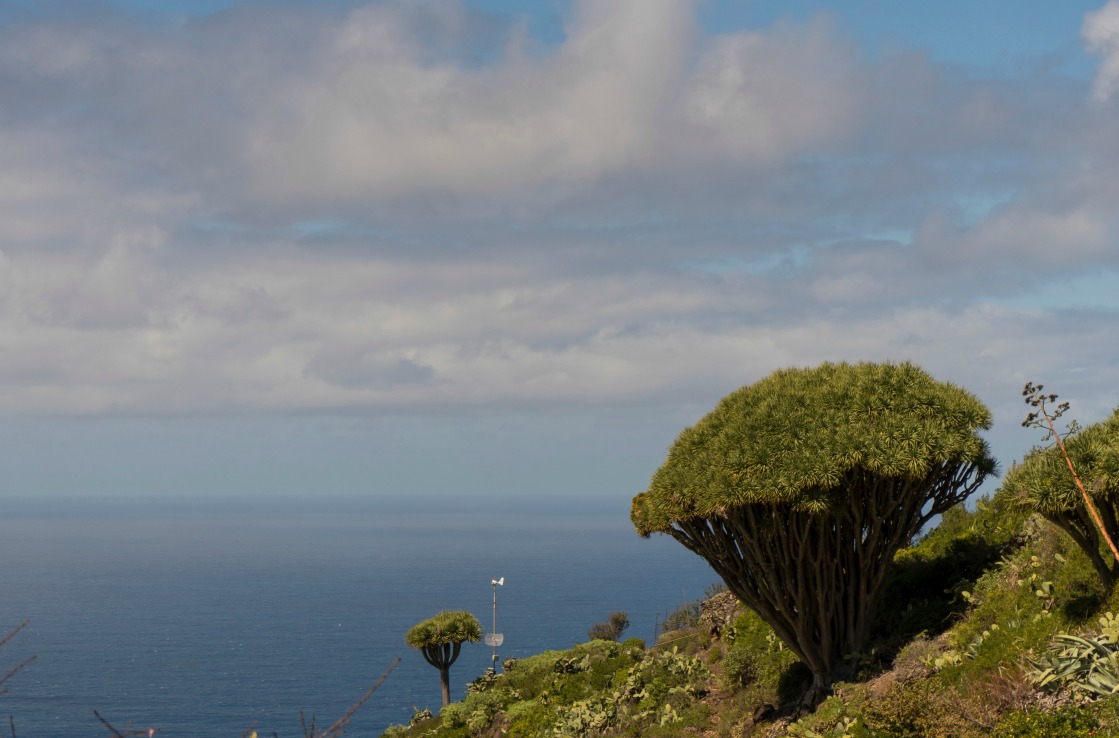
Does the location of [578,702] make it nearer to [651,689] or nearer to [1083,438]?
[651,689]

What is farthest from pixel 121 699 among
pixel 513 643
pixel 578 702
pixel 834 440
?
pixel 834 440

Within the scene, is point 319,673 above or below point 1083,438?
below

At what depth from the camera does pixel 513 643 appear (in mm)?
132125

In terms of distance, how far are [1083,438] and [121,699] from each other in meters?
110

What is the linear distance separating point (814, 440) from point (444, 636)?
2930 centimetres

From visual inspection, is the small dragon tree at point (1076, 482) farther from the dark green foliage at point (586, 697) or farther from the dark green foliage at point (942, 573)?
the dark green foliage at point (586, 697)

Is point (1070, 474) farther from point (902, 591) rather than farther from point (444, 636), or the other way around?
point (444, 636)

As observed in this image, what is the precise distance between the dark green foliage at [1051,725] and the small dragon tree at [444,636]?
33724mm

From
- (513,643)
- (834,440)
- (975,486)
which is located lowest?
(513,643)

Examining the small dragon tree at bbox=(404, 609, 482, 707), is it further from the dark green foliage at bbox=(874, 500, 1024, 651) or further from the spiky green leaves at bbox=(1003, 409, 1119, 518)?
the spiky green leaves at bbox=(1003, 409, 1119, 518)

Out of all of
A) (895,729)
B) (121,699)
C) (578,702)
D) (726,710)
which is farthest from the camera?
(121,699)

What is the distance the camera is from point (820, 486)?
1962cm

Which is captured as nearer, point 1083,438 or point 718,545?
point 1083,438

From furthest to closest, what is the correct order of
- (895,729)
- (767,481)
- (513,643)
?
(513,643) < (767,481) < (895,729)
